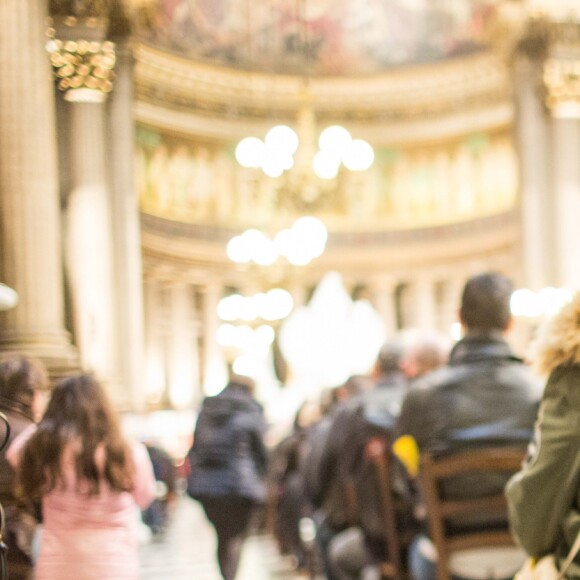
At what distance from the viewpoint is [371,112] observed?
108 feet

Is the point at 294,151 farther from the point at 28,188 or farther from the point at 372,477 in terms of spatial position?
the point at 372,477

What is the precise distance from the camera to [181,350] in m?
32.2

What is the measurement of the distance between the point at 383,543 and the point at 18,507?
165 cm

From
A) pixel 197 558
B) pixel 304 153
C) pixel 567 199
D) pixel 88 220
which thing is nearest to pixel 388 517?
pixel 197 558

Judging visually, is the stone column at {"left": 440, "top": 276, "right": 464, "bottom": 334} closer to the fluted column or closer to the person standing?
the fluted column

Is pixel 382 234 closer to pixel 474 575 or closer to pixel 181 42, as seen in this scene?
pixel 181 42

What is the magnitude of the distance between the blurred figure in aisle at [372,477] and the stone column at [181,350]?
24.7 m

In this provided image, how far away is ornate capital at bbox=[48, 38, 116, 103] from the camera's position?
14086 mm

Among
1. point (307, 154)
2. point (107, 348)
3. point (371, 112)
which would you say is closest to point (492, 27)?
point (307, 154)

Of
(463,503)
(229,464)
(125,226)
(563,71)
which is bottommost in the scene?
(229,464)

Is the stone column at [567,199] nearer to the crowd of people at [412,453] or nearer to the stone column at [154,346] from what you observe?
the stone column at [154,346]

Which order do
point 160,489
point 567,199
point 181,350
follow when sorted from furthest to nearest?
point 181,350 → point 567,199 → point 160,489

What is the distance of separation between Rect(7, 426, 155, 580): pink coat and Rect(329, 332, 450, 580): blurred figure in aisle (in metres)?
1.12

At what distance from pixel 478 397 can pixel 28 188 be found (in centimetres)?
554
